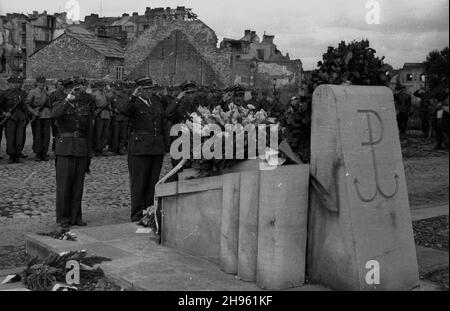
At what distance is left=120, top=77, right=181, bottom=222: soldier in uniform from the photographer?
8.25m


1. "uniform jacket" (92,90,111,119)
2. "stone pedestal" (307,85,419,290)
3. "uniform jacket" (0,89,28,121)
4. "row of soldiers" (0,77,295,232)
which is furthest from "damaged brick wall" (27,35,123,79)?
"stone pedestal" (307,85,419,290)

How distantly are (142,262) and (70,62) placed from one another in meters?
36.7

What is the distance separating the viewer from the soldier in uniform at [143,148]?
27.1ft

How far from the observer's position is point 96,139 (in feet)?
55.8

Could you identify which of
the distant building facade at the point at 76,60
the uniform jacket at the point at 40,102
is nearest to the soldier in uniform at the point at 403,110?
the uniform jacket at the point at 40,102

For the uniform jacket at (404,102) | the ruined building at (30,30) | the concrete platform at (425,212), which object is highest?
the ruined building at (30,30)

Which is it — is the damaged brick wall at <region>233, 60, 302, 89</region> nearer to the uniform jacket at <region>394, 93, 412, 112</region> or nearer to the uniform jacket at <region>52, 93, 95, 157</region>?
the uniform jacket at <region>394, 93, 412, 112</region>

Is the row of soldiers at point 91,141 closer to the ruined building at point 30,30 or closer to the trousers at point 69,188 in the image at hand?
the trousers at point 69,188

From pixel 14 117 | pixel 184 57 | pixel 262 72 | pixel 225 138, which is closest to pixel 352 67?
pixel 225 138

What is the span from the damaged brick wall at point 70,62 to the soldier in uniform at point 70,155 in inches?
1238

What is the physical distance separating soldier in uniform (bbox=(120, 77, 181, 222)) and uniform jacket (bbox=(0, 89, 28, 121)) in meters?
7.93
